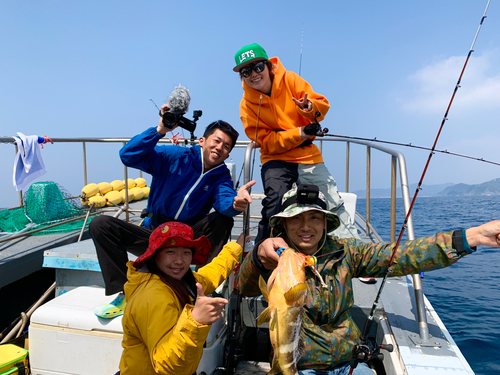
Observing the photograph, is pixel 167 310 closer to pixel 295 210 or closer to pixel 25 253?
pixel 295 210

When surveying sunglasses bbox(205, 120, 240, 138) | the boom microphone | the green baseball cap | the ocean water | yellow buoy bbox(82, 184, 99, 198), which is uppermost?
the green baseball cap

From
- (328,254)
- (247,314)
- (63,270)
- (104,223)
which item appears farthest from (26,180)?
(328,254)

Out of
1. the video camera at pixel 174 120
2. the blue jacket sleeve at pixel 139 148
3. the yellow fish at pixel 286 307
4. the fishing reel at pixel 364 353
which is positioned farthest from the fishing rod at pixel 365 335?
the blue jacket sleeve at pixel 139 148

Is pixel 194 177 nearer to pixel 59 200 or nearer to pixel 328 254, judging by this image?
pixel 328 254

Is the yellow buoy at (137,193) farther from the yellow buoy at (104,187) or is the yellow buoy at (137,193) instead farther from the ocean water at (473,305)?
the ocean water at (473,305)

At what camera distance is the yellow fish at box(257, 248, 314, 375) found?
1688 millimetres

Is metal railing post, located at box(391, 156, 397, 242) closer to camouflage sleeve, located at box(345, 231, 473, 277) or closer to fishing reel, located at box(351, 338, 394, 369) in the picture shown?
camouflage sleeve, located at box(345, 231, 473, 277)

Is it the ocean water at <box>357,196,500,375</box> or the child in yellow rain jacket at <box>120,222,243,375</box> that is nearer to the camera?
the child in yellow rain jacket at <box>120,222,243,375</box>

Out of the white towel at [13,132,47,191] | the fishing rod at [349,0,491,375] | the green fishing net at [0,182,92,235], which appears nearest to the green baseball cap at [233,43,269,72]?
the fishing rod at [349,0,491,375]

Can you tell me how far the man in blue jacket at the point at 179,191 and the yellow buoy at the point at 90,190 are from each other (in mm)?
4373

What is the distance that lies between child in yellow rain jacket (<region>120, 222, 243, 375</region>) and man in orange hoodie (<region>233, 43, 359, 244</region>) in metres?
1.21

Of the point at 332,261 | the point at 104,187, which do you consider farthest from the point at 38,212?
the point at 332,261

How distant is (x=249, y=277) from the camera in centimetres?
232

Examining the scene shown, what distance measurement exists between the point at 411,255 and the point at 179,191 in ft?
6.51
